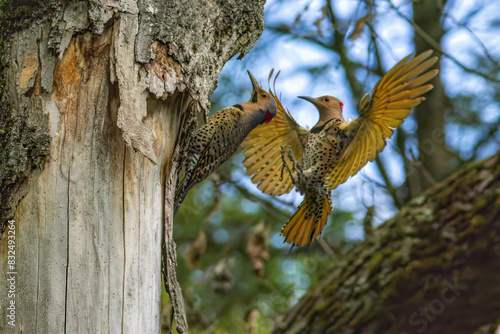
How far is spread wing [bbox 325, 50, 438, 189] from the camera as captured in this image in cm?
139

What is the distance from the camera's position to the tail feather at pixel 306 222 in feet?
4.98

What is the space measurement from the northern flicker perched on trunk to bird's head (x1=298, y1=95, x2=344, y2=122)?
0.50ft

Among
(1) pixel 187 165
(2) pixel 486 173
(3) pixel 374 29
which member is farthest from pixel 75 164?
(3) pixel 374 29

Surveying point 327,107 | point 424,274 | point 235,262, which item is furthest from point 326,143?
point 235,262

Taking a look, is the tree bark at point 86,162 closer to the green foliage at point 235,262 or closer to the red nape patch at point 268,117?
the red nape patch at point 268,117

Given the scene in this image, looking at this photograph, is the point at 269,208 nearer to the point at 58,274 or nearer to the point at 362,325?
the point at 362,325

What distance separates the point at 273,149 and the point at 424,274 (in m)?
1.61

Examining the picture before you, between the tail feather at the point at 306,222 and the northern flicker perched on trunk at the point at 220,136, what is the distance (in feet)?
1.09

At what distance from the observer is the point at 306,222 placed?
1.54m

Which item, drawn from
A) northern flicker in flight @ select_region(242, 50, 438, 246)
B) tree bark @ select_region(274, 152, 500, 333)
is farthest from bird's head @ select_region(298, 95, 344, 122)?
tree bark @ select_region(274, 152, 500, 333)

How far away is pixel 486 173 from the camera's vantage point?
2.79 metres

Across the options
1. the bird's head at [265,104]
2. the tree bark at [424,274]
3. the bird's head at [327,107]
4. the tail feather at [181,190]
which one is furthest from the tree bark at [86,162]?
the tree bark at [424,274]

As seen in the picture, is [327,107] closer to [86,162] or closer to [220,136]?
[220,136]

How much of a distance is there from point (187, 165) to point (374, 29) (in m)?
2.22
